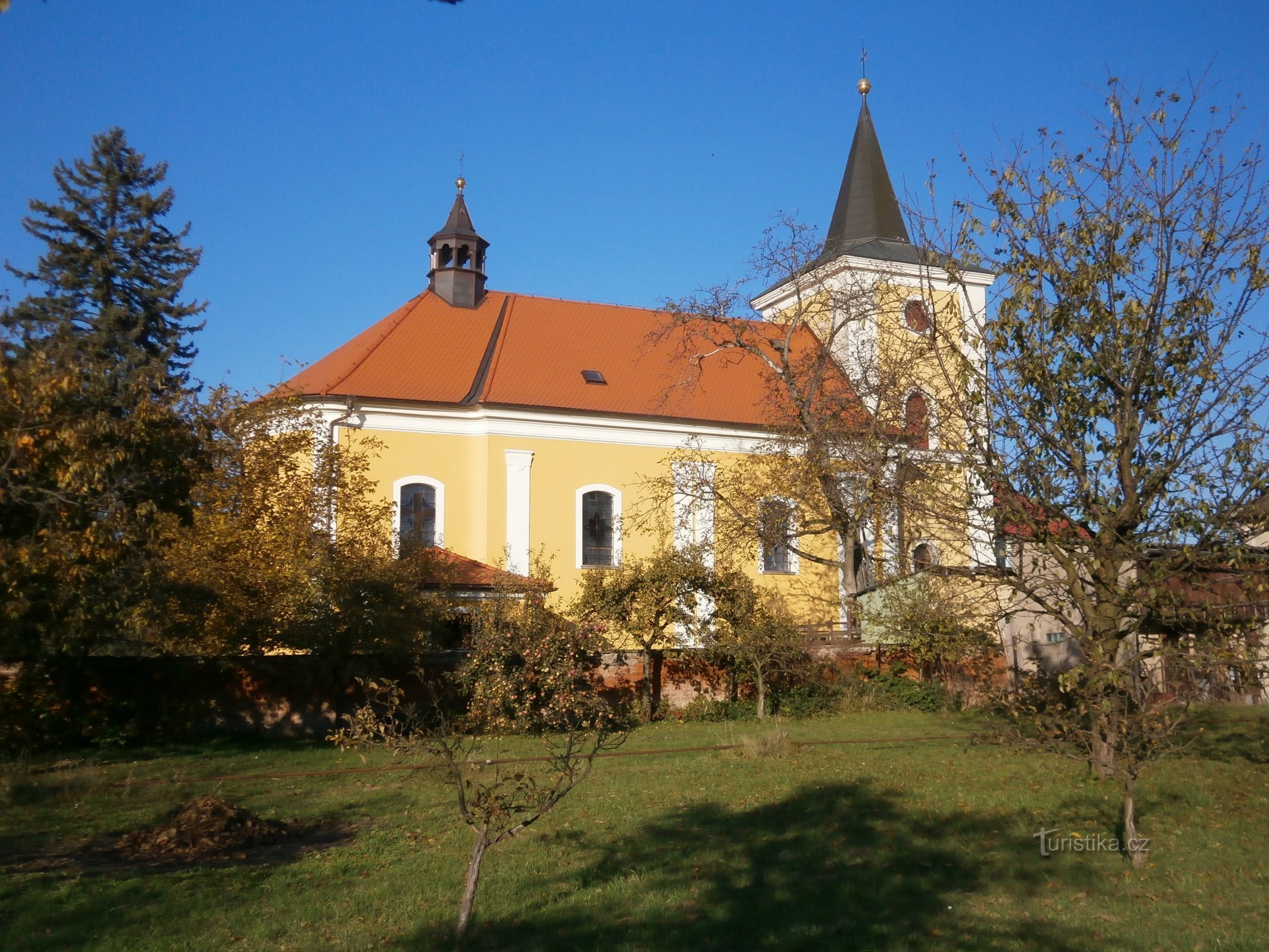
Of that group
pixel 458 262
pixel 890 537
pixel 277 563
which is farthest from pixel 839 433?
pixel 458 262

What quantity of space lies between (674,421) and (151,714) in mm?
16614

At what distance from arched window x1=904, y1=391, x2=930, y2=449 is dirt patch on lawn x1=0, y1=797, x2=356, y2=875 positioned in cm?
785

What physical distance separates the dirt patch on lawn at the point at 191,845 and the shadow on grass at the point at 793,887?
96.1 inches

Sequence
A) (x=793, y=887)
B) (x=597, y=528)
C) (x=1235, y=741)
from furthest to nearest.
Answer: (x=597, y=528), (x=1235, y=741), (x=793, y=887)

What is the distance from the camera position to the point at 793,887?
854 cm

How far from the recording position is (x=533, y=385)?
3073 cm

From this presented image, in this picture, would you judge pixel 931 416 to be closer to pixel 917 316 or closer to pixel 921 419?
pixel 921 419

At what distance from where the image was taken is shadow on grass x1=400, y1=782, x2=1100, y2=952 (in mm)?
7250

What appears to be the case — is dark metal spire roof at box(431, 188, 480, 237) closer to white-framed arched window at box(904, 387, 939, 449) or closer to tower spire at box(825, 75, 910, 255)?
tower spire at box(825, 75, 910, 255)

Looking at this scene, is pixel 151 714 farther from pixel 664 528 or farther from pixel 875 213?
pixel 875 213

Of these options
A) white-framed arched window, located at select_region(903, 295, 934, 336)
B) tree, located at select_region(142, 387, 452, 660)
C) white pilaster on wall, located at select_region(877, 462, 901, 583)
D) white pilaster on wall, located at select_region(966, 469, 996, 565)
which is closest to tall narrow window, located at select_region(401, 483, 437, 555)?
tree, located at select_region(142, 387, 452, 660)

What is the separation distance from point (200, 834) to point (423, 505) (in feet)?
64.4

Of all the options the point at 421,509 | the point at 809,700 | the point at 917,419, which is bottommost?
the point at 809,700

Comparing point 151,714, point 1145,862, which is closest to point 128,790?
point 151,714
